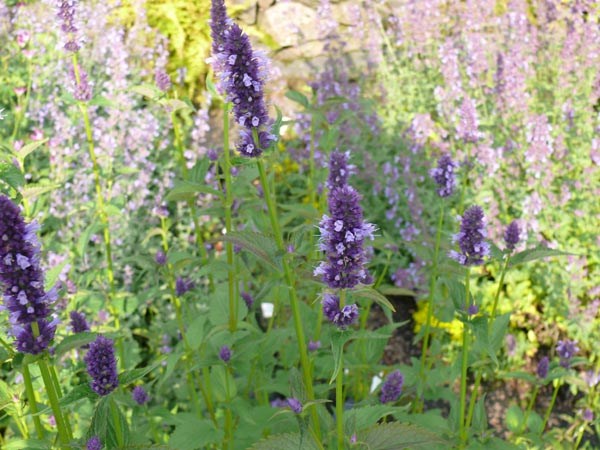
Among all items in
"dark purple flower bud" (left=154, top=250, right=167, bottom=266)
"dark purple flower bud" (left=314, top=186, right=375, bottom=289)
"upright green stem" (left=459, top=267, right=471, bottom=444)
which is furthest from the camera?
"dark purple flower bud" (left=154, top=250, right=167, bottom=266)

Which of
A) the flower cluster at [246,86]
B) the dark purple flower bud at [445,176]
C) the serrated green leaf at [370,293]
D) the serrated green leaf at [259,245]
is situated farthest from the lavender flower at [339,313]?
the dark purple flower bud at [445,176]

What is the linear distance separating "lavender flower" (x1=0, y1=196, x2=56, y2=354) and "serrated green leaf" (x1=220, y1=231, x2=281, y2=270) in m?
0.43

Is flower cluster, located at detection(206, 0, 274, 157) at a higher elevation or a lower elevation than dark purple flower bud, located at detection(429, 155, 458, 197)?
higher

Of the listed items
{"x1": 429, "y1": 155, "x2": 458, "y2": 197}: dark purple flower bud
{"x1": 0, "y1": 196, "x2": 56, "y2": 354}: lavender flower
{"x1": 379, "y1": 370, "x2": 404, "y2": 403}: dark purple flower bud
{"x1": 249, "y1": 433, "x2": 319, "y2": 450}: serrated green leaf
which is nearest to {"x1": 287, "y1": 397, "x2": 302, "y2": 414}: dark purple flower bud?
{"x1": 249, "y1": 433, "x2": 319, "y2": 450}: serrated green leaf

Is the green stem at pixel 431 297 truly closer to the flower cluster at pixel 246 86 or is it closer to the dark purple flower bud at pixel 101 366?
the flower cluster at pixel 246 86

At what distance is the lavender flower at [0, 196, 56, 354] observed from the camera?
1.26 m

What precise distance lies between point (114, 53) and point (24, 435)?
3325 millimetres

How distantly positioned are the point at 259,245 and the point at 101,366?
0.48 metres

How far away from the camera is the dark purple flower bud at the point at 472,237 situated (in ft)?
6.04

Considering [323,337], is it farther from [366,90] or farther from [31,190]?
[366,90]

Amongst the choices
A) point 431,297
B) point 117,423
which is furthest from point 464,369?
point 117,423

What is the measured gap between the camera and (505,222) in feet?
13.9

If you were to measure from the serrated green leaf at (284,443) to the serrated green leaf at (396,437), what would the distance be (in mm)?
139

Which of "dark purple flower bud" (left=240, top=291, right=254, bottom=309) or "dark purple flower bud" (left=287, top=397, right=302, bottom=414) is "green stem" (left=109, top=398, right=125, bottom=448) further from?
"dark purple flower bud" (left=240, top=291, right=254, bottom=309)
